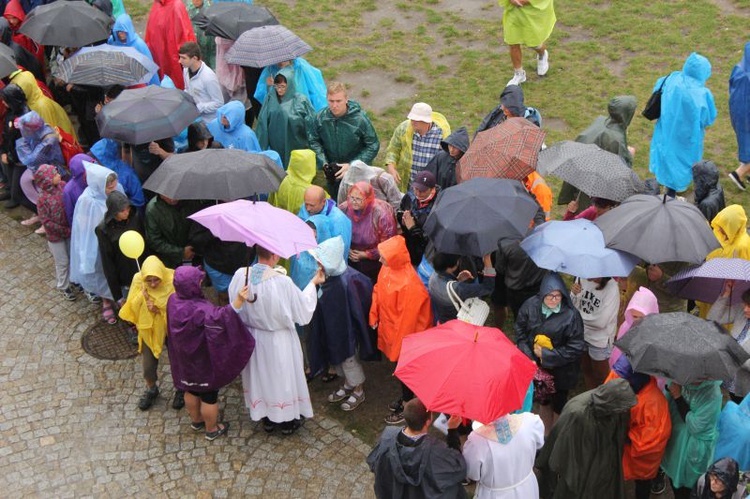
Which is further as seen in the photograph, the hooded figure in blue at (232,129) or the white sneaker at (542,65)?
the white sneaker at (542,65)

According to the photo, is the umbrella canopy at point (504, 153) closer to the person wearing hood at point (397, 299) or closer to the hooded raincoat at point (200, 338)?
the person wearing hood at point (397, 299)

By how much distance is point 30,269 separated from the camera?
32.0 feet

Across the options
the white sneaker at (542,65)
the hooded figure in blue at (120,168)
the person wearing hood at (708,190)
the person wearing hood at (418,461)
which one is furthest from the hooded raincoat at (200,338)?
the white sneaker at (542,65)

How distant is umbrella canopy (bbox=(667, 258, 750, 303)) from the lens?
6.57 m

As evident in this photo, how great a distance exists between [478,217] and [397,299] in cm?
105

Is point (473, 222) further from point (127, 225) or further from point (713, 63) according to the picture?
point (713, 63)

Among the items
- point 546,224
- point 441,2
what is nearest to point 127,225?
point 546,224

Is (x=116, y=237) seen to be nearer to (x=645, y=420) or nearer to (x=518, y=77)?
(x=645, y=420)

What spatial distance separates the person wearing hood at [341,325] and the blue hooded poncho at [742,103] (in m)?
5.72

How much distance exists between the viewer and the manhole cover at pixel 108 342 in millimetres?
8531

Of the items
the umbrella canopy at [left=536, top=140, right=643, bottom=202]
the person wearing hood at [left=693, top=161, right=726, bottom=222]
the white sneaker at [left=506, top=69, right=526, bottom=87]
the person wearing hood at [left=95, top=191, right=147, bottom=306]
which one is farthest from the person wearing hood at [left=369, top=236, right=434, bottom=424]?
the white sneaker at [left=506, top=69, right=526, bottom=87]

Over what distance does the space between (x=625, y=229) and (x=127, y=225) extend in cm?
457

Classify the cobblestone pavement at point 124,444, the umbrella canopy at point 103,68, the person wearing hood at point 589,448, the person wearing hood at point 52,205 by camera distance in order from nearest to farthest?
the person wearing hood at point 589,448
the cobblestone pavement at point 124,444
the person wearing hood at point 52,205
the umbrella canopy at point 103,68

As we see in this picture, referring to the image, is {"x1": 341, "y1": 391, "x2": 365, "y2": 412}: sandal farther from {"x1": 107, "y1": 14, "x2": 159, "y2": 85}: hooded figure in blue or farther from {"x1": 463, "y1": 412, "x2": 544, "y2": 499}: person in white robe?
{"x1": 107, "y1": 14, "x2": 159, "y2": 85}: hooded figure in blue
